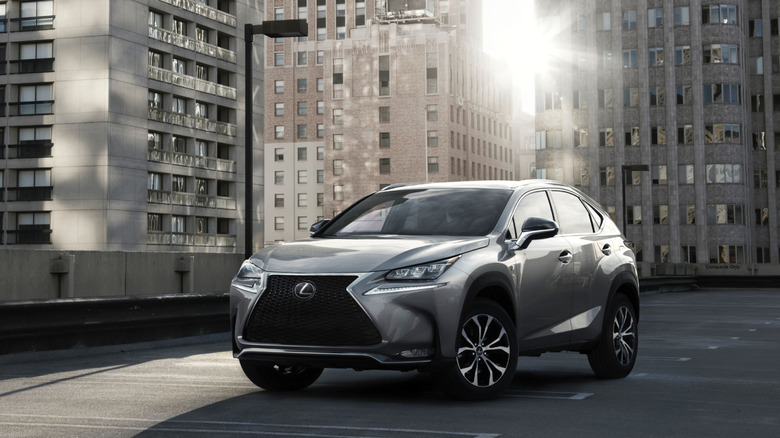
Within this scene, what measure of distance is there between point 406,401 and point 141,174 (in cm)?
6475

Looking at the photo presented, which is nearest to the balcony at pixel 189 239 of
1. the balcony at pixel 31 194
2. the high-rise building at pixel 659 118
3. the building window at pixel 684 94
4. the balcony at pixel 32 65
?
the balcony at pixel 31 194

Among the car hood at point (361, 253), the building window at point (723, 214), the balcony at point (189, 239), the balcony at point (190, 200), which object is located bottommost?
the car hood at point (361, 253)

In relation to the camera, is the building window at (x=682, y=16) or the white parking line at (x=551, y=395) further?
the building window at (x=682, y=16)

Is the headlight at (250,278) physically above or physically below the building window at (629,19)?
below

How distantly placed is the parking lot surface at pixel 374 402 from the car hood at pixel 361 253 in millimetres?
1014

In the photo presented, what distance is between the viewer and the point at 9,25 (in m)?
71.1

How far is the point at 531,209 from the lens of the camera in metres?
9.65

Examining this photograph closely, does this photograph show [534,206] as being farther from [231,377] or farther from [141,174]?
[141,174]

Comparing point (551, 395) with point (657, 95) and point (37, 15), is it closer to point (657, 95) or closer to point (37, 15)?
point (37, 15)

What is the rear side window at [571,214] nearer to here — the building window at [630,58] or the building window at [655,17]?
the building window at [630,58]

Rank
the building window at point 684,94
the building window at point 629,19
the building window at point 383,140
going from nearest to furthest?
the building window at point 684,94, the building window at point 629,19, the building window at point 383,140

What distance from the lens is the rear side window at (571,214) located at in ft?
33.2

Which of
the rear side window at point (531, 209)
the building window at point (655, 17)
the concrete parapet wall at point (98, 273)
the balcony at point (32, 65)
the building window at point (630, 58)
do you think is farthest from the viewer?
the building window at point (655, 17)

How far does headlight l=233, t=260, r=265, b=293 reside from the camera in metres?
8.31
